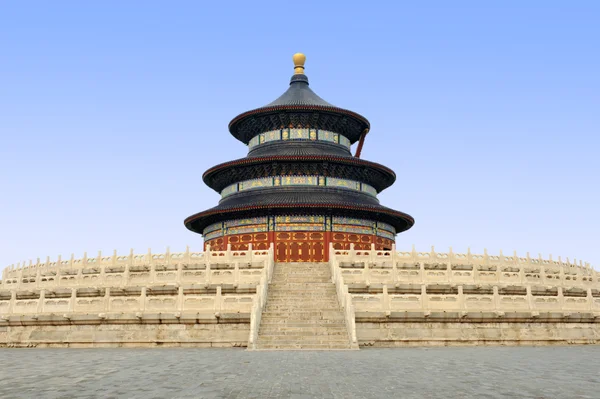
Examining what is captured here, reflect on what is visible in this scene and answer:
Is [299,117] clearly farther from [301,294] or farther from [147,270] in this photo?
[301,294]

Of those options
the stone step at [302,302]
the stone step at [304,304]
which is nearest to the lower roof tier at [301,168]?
the stone step at [302,302]

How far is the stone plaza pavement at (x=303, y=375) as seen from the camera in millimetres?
9445

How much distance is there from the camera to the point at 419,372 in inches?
474

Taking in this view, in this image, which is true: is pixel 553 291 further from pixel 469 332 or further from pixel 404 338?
pixel 404 338

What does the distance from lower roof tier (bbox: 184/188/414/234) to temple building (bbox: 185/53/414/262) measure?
0.08m

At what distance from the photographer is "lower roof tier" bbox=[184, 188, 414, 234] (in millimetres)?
40906

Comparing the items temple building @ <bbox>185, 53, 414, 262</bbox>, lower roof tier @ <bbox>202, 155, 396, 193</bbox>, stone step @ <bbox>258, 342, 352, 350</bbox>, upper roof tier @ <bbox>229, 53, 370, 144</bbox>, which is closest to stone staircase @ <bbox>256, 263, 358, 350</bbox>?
stone step @ <bbox>258, 342, 352, 350</bbox>

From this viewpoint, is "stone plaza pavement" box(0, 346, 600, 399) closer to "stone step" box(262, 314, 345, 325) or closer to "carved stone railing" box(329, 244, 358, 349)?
"carved stone railing" box(329, 244, 358, 349)

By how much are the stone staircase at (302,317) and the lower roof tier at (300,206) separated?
1471cm

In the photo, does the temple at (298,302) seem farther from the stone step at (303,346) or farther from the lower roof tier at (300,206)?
the lower roof tier at (300,206)

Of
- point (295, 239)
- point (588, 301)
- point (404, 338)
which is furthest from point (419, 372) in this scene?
point (295, 239)

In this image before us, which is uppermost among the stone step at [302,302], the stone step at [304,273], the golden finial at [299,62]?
the golden finial at [299,62]

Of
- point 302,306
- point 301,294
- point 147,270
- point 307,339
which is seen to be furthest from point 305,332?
point 147,270

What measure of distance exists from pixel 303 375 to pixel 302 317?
9236 mm
